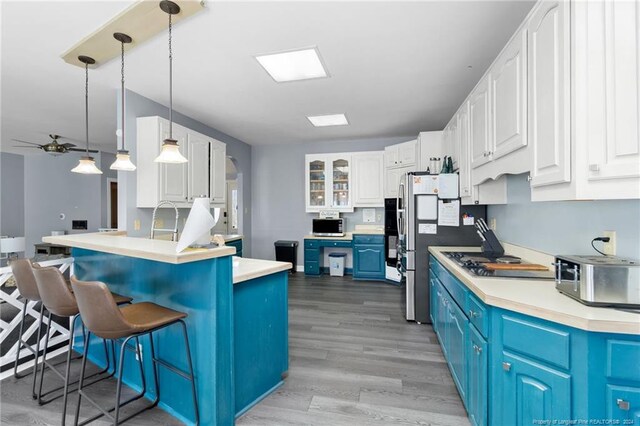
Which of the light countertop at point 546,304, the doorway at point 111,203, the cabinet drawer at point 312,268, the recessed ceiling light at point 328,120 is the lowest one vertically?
the cabinet drawer at point 312,268

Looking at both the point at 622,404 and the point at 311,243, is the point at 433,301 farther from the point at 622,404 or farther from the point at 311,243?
the point at 311,243

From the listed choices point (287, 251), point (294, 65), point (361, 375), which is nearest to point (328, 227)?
point (287, 251)

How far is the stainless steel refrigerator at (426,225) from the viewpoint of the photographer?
10.3 ft

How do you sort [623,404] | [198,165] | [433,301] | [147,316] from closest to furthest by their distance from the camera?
1. [623,404]
2. [147,316]
3. [433,301]
4. [198,165]

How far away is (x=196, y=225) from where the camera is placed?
1549 millimetres

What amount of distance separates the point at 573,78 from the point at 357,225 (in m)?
4.67

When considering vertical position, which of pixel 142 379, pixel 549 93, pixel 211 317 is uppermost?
pixel 549 93

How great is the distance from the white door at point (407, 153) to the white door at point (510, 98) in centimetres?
258

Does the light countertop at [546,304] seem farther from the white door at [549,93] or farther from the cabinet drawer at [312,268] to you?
the cabinet drawer at [312,268]

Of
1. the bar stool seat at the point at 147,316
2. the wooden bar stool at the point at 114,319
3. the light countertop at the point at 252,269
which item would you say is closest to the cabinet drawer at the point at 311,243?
the light countertop at the point at 252,269

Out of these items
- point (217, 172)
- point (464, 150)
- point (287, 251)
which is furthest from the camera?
point (287, 251)

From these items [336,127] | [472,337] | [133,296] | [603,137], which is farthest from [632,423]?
[336,127]

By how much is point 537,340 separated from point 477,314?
0.34m

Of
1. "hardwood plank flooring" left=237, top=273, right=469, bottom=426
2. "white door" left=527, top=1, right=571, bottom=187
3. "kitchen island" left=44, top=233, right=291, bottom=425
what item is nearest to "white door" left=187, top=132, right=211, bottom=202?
"kitchen island" left=44, top=233, right=291, bottom=425
